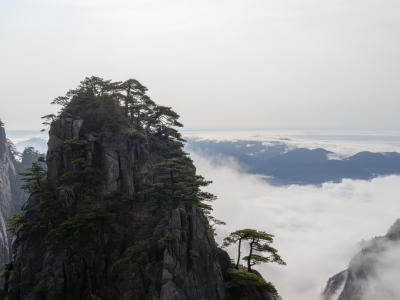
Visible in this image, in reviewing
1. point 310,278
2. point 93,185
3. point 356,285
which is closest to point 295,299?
point 310,278

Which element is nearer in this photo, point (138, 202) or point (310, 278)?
point (138, 202)

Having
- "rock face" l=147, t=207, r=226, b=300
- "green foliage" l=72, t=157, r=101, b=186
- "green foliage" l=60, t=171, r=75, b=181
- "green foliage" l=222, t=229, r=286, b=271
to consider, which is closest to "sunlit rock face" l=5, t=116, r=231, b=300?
"rock face" l=147, t=207, r=226, b=300

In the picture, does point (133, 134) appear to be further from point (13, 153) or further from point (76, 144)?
point (13, 153)

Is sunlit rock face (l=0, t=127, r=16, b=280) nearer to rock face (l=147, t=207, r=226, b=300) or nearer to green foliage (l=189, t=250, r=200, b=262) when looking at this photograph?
rock face (l=147, t=207, r=226, b=300)

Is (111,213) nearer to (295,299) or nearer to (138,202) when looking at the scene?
(138,202)

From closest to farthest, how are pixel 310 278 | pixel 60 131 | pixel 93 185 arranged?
pixel 93 185, pixel 60 131, pixel 310 278

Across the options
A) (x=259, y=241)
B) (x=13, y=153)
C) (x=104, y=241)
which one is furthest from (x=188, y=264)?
(x=13, y=153)
